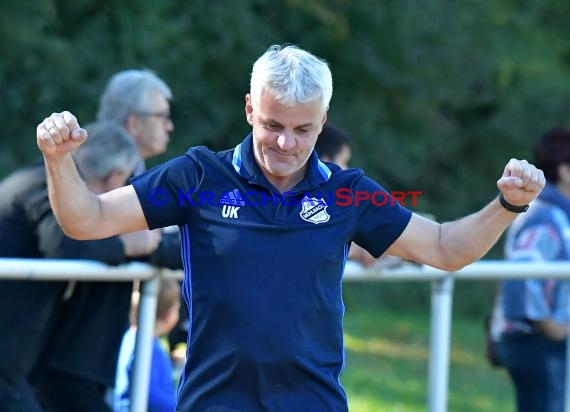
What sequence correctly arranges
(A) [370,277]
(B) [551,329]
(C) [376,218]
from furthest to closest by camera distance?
(B) [551,329] → (A) [370,277] → (C) [376,218]

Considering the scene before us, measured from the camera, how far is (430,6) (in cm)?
1711

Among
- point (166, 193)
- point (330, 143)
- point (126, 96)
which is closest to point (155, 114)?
point (126, 96)

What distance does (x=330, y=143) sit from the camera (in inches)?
221

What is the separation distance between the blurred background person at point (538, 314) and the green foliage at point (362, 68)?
8.09 m

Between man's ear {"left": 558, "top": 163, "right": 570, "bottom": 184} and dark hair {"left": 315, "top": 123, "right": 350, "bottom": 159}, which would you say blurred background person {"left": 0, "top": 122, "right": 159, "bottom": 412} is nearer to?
dark hair {"left": 315, "top": 123, "right": 350, "bottom": 159}

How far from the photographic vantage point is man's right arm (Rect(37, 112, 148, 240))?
312 centimetres

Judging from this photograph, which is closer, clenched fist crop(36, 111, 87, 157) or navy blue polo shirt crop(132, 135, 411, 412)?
clenched fist crop(36, 111, 87, 157)

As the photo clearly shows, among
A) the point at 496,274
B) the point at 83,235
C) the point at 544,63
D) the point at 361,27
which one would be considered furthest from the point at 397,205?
the point at 544,63

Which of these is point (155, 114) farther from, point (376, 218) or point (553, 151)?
point (376, 218)

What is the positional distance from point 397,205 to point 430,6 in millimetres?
13920

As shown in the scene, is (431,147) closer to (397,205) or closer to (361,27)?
(361,27)

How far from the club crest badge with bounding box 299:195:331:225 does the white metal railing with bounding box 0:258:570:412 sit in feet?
4.02

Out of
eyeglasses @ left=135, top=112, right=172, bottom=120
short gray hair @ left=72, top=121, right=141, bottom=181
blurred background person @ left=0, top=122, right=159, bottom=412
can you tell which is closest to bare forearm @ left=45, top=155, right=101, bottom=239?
blurred background person @ left=0, top=122, right=159, bottom=412

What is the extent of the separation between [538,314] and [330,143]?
1253 mm
